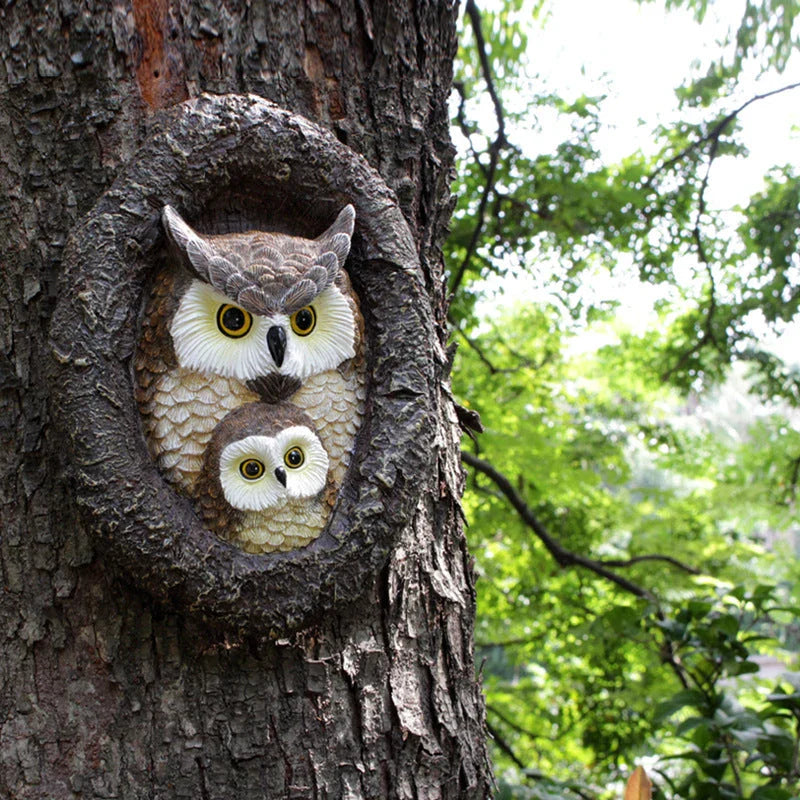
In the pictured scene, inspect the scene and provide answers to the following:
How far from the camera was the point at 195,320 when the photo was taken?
1145 millimetres

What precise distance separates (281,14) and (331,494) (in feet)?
2.61

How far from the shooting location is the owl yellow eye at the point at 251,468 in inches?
44.6

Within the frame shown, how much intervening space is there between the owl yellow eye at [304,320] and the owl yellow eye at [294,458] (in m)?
0.18

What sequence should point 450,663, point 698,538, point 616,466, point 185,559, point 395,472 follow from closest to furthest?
point 185,559
point 395,472
point 450,663
point 698,538
point 616,466

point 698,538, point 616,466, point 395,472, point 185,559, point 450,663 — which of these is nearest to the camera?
point 185,559

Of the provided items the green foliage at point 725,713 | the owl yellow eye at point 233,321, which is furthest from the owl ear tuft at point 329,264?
the green foliage at point 725,713

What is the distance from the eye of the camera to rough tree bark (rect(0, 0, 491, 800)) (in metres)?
1.14

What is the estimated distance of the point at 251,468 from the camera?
3.73 feet

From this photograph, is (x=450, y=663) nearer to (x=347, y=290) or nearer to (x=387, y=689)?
(x=387, y=689)

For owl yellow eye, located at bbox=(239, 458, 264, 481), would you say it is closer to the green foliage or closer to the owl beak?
the owl beak

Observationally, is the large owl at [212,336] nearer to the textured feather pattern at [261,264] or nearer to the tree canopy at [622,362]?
the textured feather pattern at [261,264]

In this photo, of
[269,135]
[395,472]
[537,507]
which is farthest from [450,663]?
[537,507]

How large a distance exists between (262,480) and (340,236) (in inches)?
15.3

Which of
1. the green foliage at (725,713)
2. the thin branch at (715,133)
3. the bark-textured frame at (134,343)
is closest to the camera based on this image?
the bark-textured frame at (134,343)
